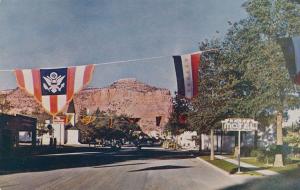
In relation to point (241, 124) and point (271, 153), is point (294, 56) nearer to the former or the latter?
point (241, 124)

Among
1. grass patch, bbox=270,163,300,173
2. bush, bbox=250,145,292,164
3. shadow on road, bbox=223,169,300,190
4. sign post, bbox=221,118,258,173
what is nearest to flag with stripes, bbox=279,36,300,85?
shadow on road, bbox=223,169,300,190

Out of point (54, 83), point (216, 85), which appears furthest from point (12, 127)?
point (216, 85)

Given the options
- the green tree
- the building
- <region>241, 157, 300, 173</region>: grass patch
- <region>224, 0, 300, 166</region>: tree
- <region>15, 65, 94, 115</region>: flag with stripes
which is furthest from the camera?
the building

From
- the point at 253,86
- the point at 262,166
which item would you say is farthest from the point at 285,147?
the point at 253,86

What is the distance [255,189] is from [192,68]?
466cm

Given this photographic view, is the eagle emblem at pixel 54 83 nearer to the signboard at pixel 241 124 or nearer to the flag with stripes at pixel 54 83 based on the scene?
the flag with stripes at pixel 54 83

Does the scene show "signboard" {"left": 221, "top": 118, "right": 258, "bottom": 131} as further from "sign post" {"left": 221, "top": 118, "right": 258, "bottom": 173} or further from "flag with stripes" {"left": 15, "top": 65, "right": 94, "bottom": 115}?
"flag with stripes" {"left": 15, "top": 65, "right": 94, "bottom": 115}

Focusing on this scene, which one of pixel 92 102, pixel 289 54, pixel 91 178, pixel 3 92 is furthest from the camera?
pixel 91 178

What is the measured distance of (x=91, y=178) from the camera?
20.1m

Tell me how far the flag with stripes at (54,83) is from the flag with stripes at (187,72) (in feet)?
8.88

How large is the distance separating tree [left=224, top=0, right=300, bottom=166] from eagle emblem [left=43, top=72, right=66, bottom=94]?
6051mm

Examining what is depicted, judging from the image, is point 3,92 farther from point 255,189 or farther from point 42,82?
point 255,189

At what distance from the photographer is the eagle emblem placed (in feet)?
49.8

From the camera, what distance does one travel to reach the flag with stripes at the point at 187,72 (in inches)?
617
